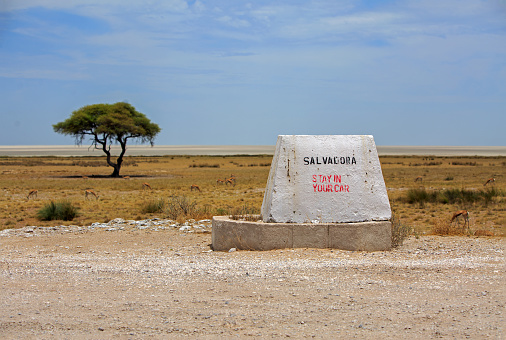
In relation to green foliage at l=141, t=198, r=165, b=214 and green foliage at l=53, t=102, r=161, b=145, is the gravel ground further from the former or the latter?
green foliage at l=53, t=102, r=161, b=145

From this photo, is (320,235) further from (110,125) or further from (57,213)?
(110,125)

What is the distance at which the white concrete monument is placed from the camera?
9062 mm

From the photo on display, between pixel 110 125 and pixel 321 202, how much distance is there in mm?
36910

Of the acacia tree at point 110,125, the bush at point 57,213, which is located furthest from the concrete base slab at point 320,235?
Result: the acacia tree at point 110,125

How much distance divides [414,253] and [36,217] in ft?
43.0

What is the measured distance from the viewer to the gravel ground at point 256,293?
554 cm

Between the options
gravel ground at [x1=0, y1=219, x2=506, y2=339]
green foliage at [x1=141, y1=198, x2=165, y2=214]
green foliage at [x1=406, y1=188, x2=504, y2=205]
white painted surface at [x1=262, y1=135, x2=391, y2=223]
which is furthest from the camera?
green foliage at [x1=406, y1=188, x2=504, y2=205]

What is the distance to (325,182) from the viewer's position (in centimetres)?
938

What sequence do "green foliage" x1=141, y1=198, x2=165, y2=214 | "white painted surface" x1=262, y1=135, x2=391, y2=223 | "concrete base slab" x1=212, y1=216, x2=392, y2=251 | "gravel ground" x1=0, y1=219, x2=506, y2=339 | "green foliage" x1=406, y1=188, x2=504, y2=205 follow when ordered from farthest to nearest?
"green foliage" x1=406, y1=188, x2=504, y2=205, "green foliage" x1=141, y1=198, x2=165, y2=214, "white painted surface" x1=262, y1=135, x2=391, y2=223, "concrete base slab" x1=212, y1=216, x2=392, y2=251, "gravel ground" x1=0, y1=219, x2=506, y2=339

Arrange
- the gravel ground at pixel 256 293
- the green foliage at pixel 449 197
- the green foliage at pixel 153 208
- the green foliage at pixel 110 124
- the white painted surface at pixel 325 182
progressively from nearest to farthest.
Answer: the gravel ground at pixel 256 293
the white painted surface at pixel 325 182
the green foliage at pixel 153 208
the green foliage at pixel 449 197
the green foliage at pixel 110 124

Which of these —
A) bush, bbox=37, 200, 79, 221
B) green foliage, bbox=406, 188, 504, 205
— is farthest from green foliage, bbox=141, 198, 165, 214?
green foliage, bbox=406, 188, 504, 205

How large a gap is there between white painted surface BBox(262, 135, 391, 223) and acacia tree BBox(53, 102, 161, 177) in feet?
118

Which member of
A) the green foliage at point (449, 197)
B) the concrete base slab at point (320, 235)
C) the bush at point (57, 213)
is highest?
the concrete base slab at point (320, 235)

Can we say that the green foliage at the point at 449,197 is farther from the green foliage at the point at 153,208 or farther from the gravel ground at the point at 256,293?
the gravel ground at the point at 256,293
